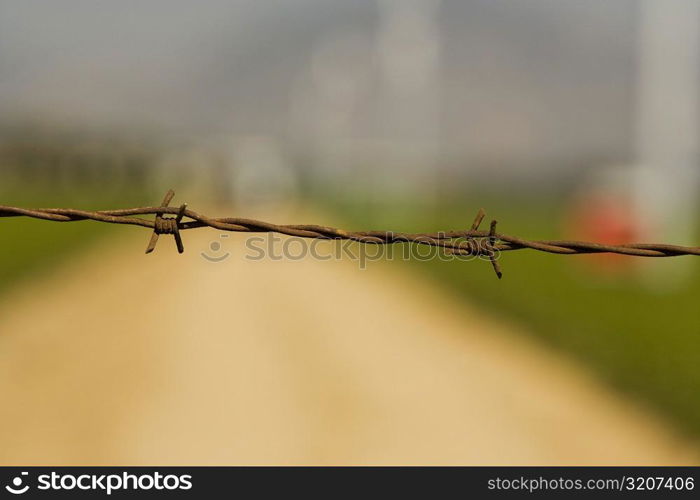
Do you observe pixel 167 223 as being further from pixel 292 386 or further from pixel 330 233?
pixel 292 386

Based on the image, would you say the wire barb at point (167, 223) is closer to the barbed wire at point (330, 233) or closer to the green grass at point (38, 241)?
the barbed wire at point (330, 233)

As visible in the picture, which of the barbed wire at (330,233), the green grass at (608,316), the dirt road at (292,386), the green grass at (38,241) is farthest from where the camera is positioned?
the green grass at (38,241)

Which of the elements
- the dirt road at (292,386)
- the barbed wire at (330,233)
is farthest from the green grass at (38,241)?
the barbed wire at (330,233)

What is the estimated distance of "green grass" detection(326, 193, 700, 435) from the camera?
34.7 ft

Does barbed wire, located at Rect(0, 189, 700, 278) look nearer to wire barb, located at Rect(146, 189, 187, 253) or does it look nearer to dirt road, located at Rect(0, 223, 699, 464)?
Answer: wire barb, located at Rect(146, 189, 187, 253)

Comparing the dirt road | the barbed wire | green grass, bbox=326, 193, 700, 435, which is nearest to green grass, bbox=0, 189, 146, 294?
the dirt road

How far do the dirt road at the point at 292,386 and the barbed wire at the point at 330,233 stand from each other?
4.83 m

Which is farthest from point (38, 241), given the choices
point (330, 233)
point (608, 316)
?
point (330, 233)

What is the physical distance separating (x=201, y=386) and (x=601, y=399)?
4.22 metres

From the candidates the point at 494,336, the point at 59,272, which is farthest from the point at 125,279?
the point at 494,336

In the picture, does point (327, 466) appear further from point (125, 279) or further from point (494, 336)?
point (125, 279)

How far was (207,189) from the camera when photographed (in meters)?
47.8

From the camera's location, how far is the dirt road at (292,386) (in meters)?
7.89

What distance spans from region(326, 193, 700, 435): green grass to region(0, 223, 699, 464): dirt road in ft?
1.68
